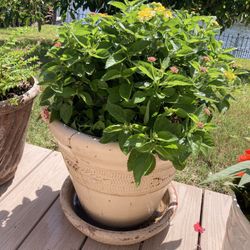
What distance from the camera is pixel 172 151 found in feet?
3.83

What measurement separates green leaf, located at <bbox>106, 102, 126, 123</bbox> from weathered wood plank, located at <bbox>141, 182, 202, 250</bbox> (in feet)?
2.22

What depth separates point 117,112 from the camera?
1230mm

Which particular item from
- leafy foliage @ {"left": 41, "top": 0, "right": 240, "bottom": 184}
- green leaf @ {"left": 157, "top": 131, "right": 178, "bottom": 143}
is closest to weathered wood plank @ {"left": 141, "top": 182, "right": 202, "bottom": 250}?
leafy foliage @ {"left": 41, "top": 0, "right": 240, "bottom": 184}

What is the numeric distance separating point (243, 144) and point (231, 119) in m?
0.59

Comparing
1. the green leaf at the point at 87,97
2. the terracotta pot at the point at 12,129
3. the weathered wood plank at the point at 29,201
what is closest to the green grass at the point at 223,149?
the green leaf at the point at 87,97

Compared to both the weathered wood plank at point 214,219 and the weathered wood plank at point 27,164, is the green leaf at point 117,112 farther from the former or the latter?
the weathered wood plank at point 27,164

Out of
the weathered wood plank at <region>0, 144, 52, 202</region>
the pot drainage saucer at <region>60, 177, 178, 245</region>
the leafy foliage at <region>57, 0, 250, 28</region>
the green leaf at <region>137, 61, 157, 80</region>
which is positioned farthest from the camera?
the leafy foliage at <region>57, 0, 250, 28</region>

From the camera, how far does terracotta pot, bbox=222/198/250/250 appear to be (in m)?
1.14

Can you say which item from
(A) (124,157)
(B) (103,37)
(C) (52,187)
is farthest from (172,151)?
(C) (52,187)

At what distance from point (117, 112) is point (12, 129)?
Answer: 71 cm

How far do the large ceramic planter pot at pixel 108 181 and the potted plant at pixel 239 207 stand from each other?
0.26 meters

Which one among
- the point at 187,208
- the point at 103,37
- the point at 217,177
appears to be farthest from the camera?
the point at 187,208

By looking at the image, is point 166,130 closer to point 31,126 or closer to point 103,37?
point 103,37

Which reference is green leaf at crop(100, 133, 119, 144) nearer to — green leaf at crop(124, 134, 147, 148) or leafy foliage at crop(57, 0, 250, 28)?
green leaf at crop(124, 134, 147, 148)
